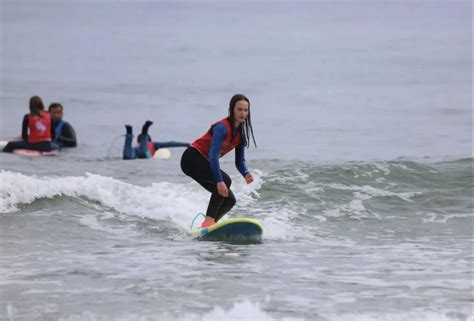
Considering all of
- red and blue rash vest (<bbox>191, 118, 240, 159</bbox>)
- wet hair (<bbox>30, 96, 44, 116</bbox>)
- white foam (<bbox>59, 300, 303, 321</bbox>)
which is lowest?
white foam (<bbox>59, 300, 303, 321</bbox>)

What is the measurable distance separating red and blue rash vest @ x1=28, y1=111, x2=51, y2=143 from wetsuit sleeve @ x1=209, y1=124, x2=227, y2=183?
960cm

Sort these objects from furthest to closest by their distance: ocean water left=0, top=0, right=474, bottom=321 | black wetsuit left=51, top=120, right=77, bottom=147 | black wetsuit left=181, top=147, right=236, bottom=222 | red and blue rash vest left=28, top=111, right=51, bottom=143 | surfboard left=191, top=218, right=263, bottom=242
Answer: black wetsuit left=51, top=120, right=77, bottom=147
red and blue rash vest left=28, top=111, right=51, bottom=143
black wetsuit left=181, top=147, right=236, bottom=222
surfboard left=191, top=218, right=263, bottom=242
ocean water left=0, top=0, right=474, bottom=321

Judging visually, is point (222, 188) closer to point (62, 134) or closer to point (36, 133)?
point (36, 133)

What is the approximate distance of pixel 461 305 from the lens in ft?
24.7

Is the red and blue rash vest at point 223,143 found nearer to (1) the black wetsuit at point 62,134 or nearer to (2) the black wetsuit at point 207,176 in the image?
(2) the black wetsuit at point 207,176

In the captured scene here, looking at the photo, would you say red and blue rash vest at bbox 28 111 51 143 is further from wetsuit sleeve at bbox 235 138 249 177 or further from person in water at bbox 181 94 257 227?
wetsuit sleeve at bbox 235 138 249 177

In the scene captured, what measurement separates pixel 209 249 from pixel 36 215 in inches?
113

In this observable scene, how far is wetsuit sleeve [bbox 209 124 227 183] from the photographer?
9.88 metres

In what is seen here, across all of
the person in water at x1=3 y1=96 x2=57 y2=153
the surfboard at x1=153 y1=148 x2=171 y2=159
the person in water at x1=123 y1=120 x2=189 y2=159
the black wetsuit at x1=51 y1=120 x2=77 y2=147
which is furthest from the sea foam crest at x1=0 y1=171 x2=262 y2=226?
the black wetsuit at x1=51 y1=120 x2=77 y2=147

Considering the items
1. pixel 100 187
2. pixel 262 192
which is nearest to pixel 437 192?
pixel 262 192

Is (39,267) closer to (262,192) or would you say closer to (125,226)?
(125,226)

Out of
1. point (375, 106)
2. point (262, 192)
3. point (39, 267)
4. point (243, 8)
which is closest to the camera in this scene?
point (39, 267)

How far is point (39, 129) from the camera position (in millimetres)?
19078

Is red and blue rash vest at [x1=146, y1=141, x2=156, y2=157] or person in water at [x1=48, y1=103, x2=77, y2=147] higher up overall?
person in water at [x1=48, y1=103, x2=77, y2=147]
